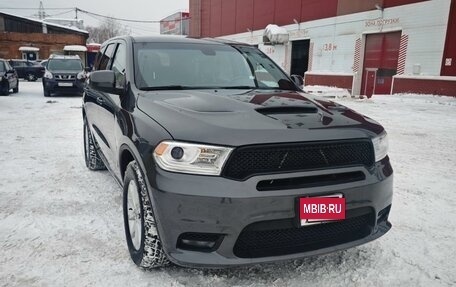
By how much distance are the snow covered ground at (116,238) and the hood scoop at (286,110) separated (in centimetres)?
110

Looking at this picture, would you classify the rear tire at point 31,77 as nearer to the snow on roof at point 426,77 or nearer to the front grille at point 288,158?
the snow on roof at point 426,77

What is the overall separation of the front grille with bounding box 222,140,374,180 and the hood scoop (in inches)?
14.1

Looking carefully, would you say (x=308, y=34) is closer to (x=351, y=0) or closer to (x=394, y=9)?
(x=351, y=0)

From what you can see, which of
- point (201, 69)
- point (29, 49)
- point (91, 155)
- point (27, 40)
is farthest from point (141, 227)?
point (27, 40)

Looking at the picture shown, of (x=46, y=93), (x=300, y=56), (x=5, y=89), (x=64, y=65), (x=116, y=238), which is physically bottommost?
(x=116, y=238)

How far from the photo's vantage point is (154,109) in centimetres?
261

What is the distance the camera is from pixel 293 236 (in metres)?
2.32

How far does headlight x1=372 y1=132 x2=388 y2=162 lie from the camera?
8.53 ft

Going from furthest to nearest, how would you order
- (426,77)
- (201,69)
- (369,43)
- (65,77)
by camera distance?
(369,43), (426,77), (65,77), (201,69)

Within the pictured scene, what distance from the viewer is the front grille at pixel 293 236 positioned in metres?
2.21

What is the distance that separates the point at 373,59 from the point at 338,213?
1939cm

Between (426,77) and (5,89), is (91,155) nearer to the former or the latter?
(5,89)

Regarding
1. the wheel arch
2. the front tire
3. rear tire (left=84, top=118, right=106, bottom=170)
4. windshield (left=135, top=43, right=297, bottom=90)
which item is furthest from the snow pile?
the front tire

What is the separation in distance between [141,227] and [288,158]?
1078 millimetres
